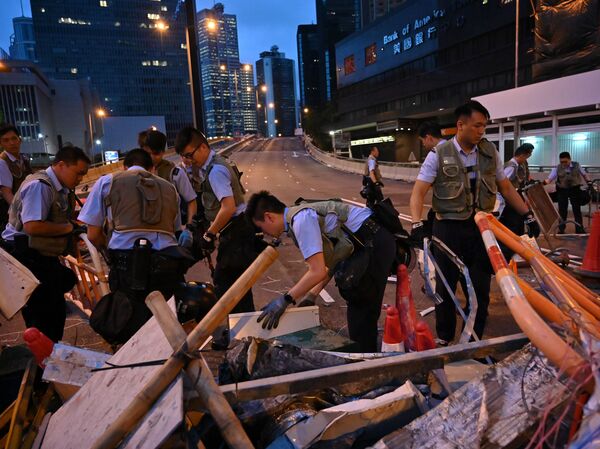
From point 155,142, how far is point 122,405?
398 cm

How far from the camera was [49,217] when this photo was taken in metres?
3.83

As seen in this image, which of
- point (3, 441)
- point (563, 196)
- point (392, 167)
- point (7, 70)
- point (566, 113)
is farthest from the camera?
point (7, 70)

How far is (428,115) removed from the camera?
48.2 meters

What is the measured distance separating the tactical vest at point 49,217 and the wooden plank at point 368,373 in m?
2.75

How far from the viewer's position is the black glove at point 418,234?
3.76 m

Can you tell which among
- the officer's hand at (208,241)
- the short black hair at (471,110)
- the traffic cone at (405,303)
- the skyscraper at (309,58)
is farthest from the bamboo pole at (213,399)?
the skyscraper at (309,58)

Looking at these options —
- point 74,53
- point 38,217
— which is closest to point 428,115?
point 38,217

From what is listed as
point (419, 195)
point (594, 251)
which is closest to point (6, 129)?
point (419, 195)

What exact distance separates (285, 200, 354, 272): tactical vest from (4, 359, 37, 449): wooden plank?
1.79 meters

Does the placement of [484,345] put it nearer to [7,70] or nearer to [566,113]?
[566,113]

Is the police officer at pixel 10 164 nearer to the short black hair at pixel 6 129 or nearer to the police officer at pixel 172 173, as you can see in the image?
the short black hair at pixel 6 129

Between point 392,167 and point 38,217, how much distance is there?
23775 mm

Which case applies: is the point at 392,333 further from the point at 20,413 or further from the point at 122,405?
the point at 20,413

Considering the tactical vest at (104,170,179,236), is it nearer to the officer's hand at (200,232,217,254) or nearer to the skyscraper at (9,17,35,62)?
the officer's hand at (200,232,217,254)
